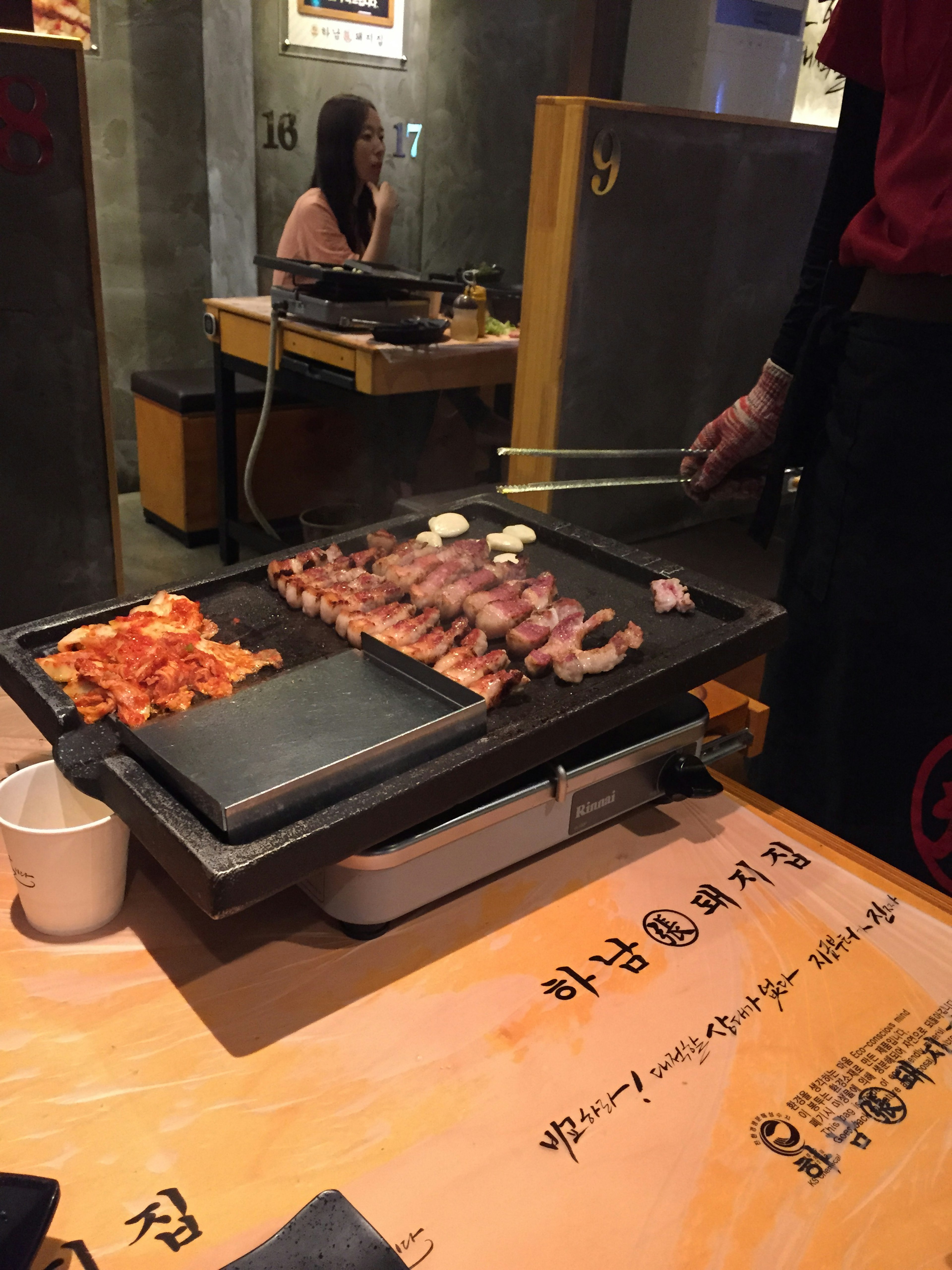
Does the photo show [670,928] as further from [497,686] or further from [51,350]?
[51,350]

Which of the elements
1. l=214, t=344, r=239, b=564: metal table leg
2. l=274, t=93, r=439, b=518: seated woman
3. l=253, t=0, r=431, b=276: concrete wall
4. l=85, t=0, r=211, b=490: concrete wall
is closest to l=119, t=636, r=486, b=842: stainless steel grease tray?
l=274, t=93, r=439, b=518: seated woman

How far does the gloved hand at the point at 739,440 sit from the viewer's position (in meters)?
1.86

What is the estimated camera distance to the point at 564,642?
1.32 metres

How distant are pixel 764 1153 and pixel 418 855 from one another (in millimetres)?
427

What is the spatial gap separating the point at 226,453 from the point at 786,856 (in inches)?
138

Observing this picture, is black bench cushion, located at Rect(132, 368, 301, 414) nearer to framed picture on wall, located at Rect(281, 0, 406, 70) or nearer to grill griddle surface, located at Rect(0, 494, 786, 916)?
framed picture on wall, located at Rect(281, 0, 406, 70)

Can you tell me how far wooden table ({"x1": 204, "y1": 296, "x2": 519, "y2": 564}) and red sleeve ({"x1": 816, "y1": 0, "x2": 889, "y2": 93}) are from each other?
138 centimetres

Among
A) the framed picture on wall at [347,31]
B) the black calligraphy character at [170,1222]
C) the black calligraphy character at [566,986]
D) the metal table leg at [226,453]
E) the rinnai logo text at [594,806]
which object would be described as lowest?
the metal table leg at [226,453]

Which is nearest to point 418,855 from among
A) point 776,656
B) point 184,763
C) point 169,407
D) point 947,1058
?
point 184,763

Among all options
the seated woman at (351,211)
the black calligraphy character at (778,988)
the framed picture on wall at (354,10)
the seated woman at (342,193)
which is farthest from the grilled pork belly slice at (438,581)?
the framed picture on wall at (354,10)

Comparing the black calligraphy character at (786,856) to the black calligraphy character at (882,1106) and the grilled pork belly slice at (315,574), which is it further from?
the grilled pork belly slice at (315,574)

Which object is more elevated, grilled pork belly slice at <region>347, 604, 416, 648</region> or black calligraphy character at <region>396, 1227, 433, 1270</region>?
grilled pork belly slice at <region>347, 604, 416, 648</region>

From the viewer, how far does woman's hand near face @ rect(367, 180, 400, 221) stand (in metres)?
4.65

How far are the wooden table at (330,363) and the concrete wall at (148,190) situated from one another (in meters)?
0.94
